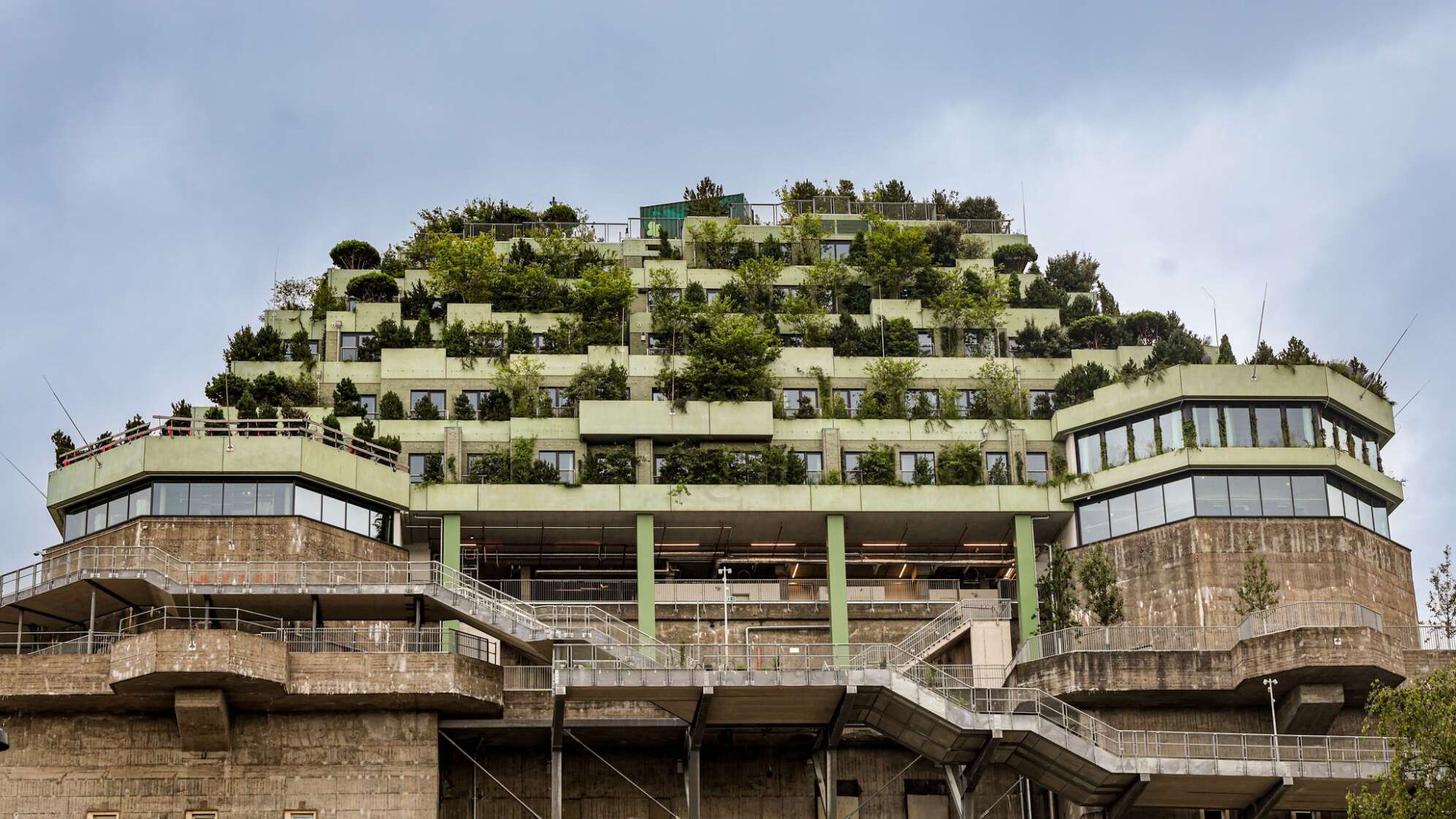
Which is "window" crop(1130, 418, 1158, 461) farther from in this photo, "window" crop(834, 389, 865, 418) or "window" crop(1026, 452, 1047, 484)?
"window" crop(834, 389, 865, 418)

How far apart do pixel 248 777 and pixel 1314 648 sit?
33.4 meters

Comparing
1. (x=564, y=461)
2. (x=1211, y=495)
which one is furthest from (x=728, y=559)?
(x=1211, y=495)

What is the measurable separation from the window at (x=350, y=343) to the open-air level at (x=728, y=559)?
7.2 inches

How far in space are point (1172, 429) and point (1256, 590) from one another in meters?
7.50

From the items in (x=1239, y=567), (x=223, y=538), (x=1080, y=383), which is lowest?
(x=1239, y=567)

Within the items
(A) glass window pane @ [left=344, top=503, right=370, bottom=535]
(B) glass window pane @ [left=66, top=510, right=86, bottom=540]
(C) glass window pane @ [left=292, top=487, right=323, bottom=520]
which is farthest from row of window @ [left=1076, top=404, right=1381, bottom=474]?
(B) glass window pane @ [left=66, top=510, right=86, bottom=540]

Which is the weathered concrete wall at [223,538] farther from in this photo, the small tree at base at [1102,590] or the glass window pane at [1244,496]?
the glass window pane at [1244,496]

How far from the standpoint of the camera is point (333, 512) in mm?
65250

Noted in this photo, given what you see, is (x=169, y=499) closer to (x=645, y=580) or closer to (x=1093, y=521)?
(x=645, y=580)

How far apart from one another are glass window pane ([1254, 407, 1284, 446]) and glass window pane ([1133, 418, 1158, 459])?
3.69 metres

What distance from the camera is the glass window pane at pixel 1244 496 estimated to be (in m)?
65.8

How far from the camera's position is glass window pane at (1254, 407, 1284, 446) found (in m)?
67.0

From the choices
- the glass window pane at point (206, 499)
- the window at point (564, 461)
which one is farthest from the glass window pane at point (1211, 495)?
the glass window pane at point (206, 499)

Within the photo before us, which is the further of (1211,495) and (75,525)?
(1211,495)
